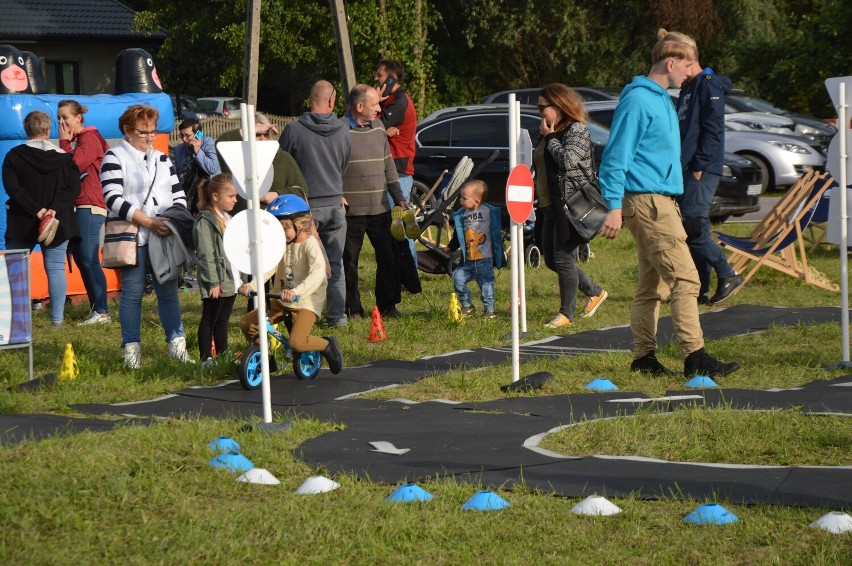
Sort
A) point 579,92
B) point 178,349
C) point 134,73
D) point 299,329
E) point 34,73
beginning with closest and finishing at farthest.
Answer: point 299,329
point 178,349
point 34,73
point 134,73
point 579,92

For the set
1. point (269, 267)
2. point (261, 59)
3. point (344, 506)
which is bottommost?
point (344, 506)

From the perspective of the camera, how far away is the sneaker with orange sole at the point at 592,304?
37.7 ft

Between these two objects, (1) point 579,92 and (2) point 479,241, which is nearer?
(2) point 479,241

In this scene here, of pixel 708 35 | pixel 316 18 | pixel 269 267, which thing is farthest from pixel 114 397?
pixel 708 35

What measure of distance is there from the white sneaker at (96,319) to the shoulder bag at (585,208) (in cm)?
455

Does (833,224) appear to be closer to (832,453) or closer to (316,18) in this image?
(832,453)

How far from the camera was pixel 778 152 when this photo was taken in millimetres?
21969

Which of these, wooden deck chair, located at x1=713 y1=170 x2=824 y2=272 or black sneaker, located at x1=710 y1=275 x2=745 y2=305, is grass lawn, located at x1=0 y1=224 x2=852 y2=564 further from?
wooden deck chair, located at x1=713 y1=170 x2=824 y2=272

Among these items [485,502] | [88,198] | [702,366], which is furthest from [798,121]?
[485,502]

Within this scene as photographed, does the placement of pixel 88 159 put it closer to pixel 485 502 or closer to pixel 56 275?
pixel 56 275

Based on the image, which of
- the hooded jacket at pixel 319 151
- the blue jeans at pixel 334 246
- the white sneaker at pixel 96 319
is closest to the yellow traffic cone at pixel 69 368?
the blue jeans at pixel 334 246

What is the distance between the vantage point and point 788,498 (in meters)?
5.11

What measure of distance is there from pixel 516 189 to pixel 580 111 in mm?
2557

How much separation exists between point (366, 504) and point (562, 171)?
574 centimetres
